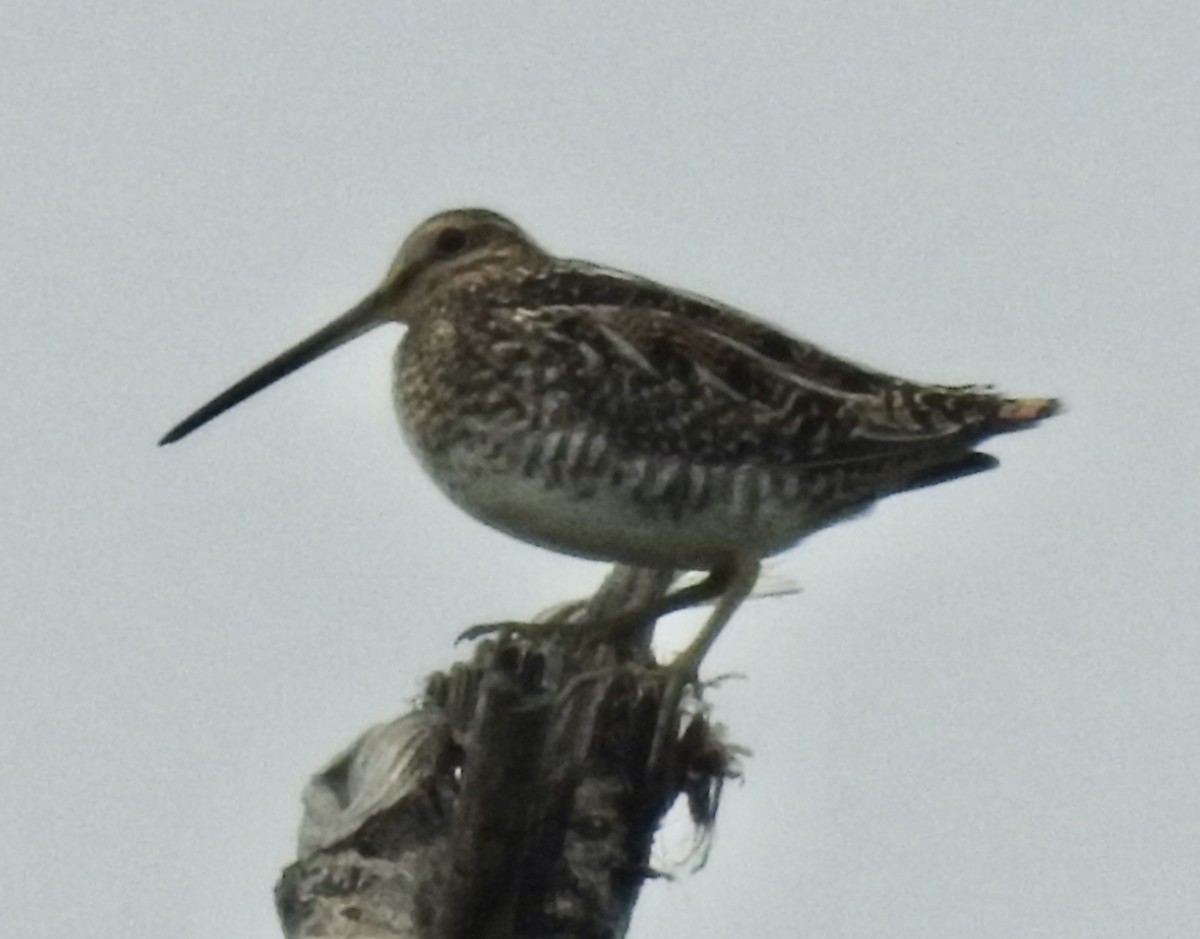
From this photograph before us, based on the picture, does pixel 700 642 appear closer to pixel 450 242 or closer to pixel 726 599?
pixel 726 599

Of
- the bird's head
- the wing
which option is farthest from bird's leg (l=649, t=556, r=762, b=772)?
the bird's head

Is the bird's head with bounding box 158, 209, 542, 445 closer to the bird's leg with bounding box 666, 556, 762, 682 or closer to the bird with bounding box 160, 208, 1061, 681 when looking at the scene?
the bird with bounding box 160, 208, 1061, 681

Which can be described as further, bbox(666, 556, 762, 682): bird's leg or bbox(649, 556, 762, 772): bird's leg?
bbox(666, 556, 762, 682): bird's leg

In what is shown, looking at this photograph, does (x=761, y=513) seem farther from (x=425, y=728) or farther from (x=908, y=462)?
(x=425, y=728)

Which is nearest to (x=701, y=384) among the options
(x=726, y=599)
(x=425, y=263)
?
(x=726, y=599)

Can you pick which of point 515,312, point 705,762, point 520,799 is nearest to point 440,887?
point 520,799

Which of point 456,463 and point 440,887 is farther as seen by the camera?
point 456,463
